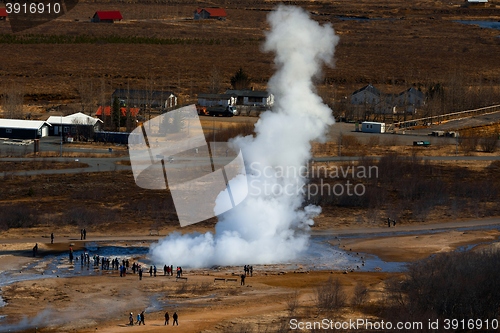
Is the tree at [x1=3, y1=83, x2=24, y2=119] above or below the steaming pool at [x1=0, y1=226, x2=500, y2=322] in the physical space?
above

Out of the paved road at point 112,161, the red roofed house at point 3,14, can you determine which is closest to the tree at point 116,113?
the paved road at point 112,161

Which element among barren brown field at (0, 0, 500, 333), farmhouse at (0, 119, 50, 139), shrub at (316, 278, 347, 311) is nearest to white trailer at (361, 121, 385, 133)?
barren brown field at (0, 0, 500, 333)

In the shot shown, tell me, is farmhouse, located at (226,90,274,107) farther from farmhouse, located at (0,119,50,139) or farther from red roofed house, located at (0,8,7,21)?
red roofed house, located at (0,8,7,21)

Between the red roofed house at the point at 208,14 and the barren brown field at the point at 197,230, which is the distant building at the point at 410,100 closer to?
the barren brown field at the point at 197,230

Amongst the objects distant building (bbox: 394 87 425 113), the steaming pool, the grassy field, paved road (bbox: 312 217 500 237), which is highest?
the grassy field

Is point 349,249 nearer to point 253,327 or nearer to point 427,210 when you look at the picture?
point 427,210

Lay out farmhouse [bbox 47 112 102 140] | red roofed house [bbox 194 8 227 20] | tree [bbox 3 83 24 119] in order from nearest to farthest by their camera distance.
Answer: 1. farmhouse [bbox 47 112 102 140]
2. tree [bbox 3 83 24 119]
3. red roofed house [bbox 194 8 227 20]

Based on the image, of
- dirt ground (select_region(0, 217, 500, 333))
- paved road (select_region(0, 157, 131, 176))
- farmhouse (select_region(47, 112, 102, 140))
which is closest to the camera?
dirt ground (select_region(0, 217, 500, 333))
